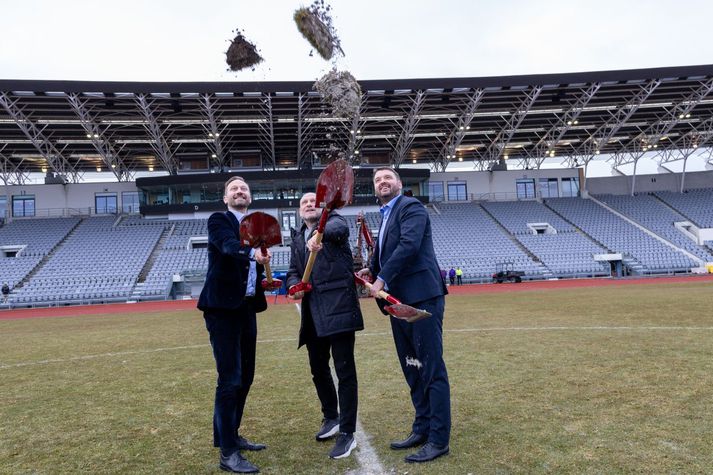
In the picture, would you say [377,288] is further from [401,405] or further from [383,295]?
[401,405]

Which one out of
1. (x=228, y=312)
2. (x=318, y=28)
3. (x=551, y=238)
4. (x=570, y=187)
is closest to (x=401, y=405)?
(x=228, y=312)

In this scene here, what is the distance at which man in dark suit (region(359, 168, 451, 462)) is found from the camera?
3822 millimetres

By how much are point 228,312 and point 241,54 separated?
22.8 ft

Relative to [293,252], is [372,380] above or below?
below

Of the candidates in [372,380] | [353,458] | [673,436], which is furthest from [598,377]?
[353,458]

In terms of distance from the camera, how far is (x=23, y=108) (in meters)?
31.0

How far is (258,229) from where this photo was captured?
11.4 ft

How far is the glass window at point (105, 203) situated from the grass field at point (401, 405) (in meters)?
36.4

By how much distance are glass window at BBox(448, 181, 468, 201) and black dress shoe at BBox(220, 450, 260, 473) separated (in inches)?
1722

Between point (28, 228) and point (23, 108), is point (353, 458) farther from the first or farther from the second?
point (28, 228)

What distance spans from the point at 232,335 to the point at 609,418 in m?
3.39

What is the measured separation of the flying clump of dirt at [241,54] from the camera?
9.26m

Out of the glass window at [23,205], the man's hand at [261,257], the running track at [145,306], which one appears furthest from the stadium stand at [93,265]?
the man's hand at [261,257]

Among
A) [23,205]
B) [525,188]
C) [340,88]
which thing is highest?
[525,188]
